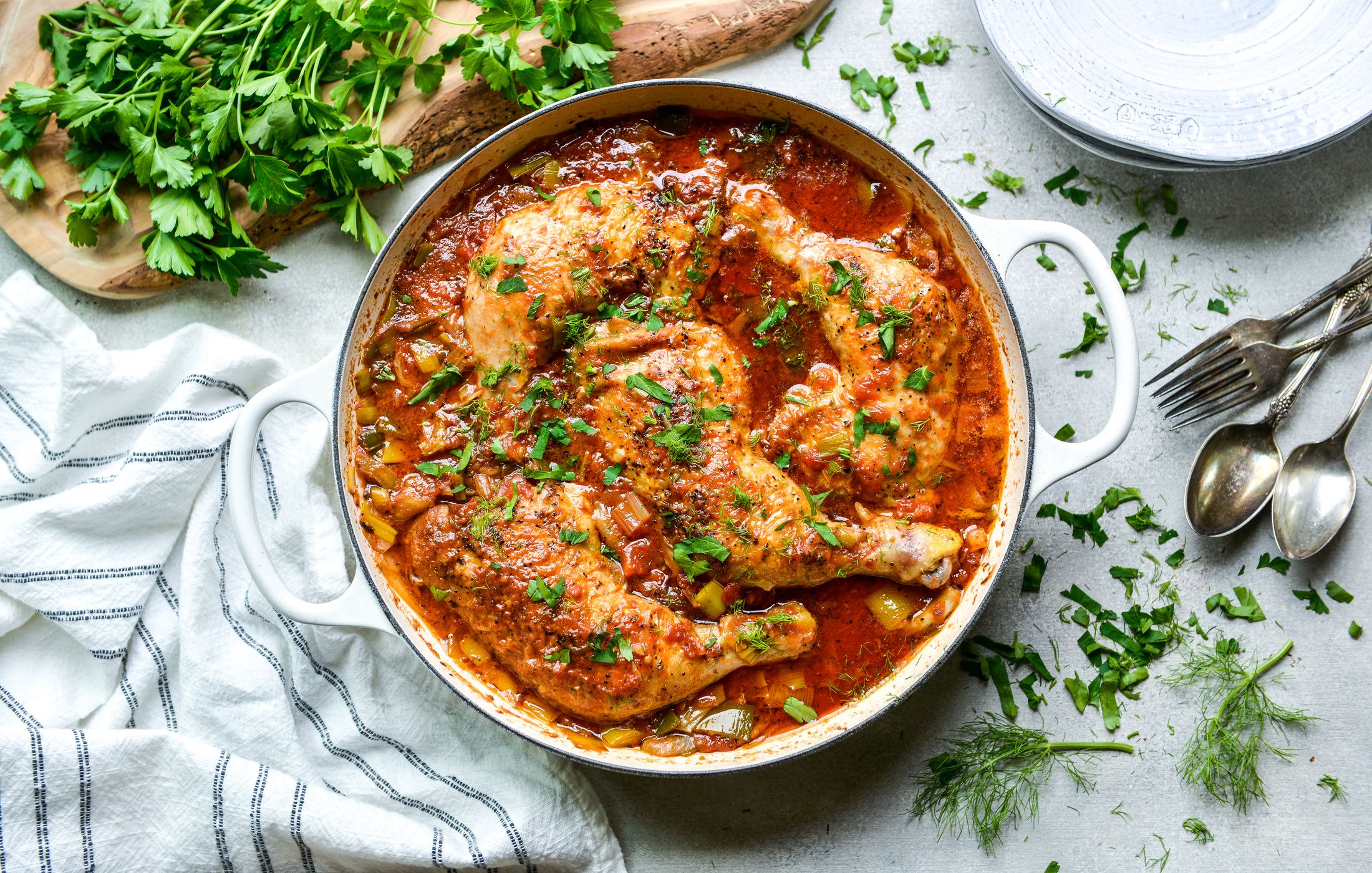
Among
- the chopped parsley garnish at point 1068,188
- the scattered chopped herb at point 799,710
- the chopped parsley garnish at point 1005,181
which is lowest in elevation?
the scattered chopped herb at point 799,710

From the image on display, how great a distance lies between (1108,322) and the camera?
294cm

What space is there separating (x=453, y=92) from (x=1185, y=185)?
2778mm

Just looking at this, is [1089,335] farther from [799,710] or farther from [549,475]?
[549,475]

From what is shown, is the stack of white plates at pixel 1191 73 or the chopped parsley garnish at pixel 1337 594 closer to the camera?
the stack of white plates at pixel 1191 73

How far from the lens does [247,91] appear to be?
321 cm

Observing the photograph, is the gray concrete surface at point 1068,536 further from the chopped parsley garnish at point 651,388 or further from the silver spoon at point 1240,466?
the chopped parsley garnish at point 651,388

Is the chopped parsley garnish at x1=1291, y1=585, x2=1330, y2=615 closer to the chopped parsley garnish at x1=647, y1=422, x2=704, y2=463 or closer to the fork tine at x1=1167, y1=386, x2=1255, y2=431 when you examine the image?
the fork tine at x1=1167, y1=386, x2=1255, y2=431

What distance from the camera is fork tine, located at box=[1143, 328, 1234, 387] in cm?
333

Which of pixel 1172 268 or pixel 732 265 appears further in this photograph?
pixel 1172 268

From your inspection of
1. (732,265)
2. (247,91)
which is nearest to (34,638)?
(247,91)

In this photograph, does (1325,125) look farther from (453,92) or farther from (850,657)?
(453,92)

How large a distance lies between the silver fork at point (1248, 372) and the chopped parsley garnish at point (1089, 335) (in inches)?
12.9

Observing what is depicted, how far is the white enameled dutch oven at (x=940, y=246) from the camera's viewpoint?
2.92 m

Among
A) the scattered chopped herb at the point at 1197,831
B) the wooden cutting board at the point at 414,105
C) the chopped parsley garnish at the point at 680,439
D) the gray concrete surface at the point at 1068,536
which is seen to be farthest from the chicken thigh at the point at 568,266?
the scattered chopped herb at the point at 1197,831
